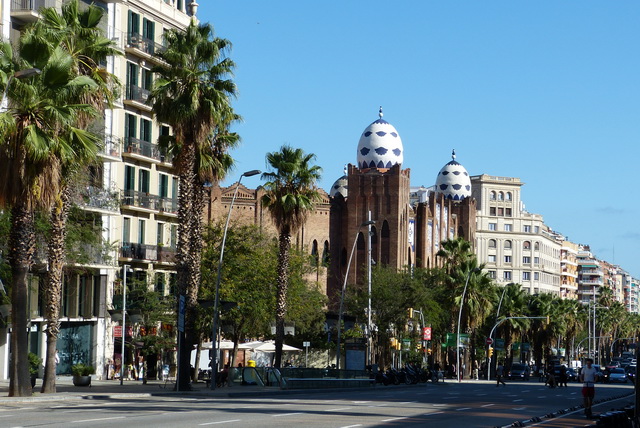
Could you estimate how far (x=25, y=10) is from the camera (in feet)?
161

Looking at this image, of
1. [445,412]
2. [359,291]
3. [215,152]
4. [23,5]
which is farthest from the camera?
[359,291]

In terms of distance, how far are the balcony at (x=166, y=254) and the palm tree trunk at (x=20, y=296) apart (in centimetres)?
2804

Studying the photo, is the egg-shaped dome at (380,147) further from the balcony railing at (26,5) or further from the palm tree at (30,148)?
the palm tree at (30,148)

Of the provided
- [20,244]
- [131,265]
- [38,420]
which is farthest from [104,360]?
[38,420]

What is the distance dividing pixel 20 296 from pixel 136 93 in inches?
1076

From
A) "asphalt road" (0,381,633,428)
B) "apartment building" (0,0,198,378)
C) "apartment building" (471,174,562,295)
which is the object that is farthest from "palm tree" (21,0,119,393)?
"apartment building" (471,174,562,295)

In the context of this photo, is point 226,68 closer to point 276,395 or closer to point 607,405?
point 276,395

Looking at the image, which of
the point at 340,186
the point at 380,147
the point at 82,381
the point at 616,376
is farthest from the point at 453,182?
the point at 82,381

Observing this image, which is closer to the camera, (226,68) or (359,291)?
(226,68)

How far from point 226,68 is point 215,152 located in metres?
4.04

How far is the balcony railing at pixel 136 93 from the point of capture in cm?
5903

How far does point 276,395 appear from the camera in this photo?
42.4 meters

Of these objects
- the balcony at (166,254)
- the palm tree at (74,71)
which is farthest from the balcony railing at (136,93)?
the palm tree at (74,71)

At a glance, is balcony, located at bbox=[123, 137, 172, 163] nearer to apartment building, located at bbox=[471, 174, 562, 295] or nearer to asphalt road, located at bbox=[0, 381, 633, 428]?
asphalt road, located at bbox=[0, 381, 633, 428]
